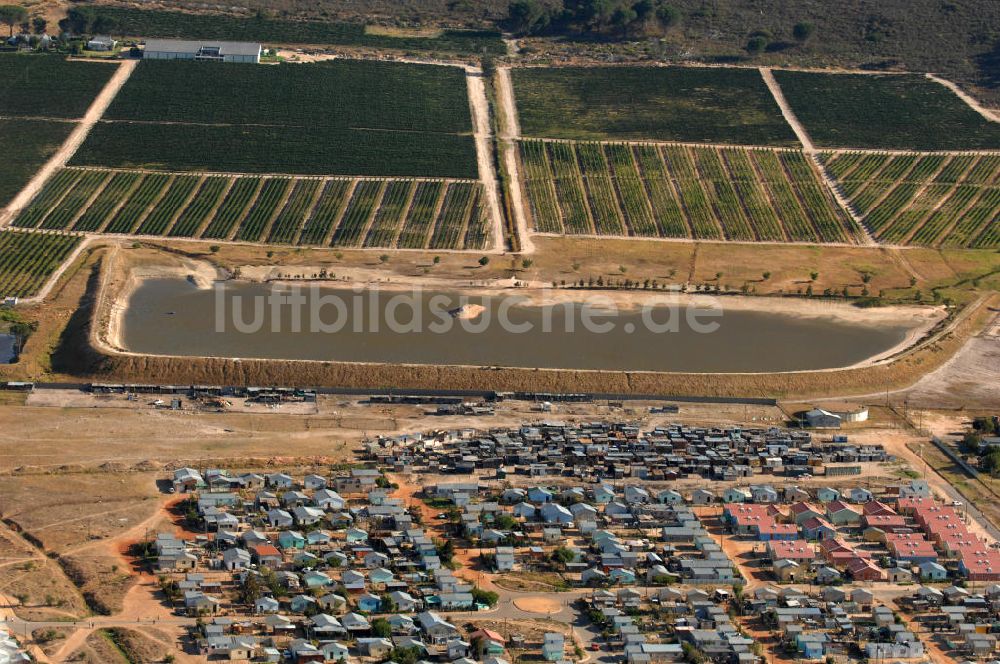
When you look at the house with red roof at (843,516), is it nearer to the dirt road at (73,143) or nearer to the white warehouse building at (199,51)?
the dirt road at (73,143)

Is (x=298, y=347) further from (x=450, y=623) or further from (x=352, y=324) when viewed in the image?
(x=450, y=623)

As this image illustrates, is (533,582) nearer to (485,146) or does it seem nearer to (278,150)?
(278,150)

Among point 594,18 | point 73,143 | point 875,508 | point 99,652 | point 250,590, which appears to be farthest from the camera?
point 594,18

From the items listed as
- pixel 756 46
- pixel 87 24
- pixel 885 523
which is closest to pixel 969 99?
pixel 756 46

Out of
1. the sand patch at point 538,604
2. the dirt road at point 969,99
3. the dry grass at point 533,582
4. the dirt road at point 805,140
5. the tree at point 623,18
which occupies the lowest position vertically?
the dry grass at point 533,582

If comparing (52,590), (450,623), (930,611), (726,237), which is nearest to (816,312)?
(726,237)

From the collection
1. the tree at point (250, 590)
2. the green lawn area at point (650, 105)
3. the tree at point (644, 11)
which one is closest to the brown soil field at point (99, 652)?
the tree at point (250, 590)

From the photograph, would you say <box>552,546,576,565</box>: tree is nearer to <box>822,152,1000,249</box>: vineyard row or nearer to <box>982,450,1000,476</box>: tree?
<box>982,450,1000,476</box>: tree
